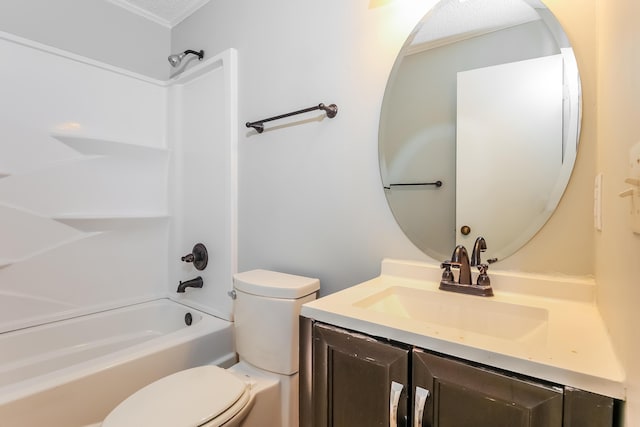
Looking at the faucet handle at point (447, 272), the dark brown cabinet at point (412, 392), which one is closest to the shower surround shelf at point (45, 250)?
the dark brown cabinet at point (412, 392)

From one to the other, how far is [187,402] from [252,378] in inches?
11.8

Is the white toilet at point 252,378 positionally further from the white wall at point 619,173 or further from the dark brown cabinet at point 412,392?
the white wall at point 619,173

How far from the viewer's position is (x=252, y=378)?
135 centimetres

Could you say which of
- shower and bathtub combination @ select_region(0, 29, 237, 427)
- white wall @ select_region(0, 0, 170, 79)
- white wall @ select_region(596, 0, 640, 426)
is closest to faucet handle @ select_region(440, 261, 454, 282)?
white wall @ select_region(596, 0, 640, 426)

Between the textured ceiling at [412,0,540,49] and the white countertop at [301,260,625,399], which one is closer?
the white countertop at [301,260,625,399]

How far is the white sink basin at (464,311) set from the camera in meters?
0.92

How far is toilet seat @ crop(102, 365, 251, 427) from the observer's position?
3.35 feet

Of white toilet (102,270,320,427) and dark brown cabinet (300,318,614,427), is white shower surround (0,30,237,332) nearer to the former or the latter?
white toilet (102,270,320,427)

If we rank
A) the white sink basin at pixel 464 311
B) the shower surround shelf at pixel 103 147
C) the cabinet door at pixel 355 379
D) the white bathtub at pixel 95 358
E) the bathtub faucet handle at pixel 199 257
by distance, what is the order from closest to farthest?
1. the cabinet door at pixel 355 379
2. the white sink basin at pixel 464 311
3. the white bathtub at pixel 95 358
4. the shower surround shelf at pixel 103 147
5. the bathtub faucet handle at pixel 199 257

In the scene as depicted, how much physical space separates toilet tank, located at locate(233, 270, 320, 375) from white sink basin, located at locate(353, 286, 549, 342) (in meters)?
0.37

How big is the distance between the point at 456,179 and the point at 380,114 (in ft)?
1.31

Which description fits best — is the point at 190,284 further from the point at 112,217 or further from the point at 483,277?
the point at 483,277

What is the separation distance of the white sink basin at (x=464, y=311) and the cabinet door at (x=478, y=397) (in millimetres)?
285

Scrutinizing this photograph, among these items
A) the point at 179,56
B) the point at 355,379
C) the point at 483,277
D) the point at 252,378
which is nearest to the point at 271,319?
the point at 252,378
